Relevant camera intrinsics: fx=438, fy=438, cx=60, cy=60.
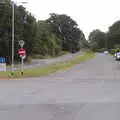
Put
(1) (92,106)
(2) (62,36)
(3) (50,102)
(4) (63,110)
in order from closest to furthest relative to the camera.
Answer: (4) (63,110)
(1) (92,106)
(3) (50,102)
(2) (62,36)

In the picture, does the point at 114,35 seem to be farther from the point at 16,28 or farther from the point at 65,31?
the point at 16,28

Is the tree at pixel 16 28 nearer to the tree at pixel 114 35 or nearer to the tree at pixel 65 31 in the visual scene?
the tree at pixel 65 31

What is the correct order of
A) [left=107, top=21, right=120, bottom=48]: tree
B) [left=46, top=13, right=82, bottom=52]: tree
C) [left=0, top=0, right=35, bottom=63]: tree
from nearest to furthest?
[left=0, top=0, right=35, bottom=63]: tree → [left=46, top=13, right=82, bottom=52]: tree → [left=107, top=21, right=120, bottom=48]: tree

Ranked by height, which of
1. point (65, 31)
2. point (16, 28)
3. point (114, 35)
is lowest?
point (114, 35)

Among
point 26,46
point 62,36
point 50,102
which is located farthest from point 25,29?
point 62,36

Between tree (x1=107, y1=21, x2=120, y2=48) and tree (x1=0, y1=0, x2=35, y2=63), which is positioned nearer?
tree (x1=0, y1=0, x2=35, y2=63)

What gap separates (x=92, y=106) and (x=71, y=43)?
14893 cm

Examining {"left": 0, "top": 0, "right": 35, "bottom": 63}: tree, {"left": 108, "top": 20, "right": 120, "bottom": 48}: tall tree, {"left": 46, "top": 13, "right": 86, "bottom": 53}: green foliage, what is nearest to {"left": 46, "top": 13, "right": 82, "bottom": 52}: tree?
{"left": 46, "top": 13, "right": 86, "bottom": 53}: green foliage

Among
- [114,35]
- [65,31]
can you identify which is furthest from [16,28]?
[114,35]

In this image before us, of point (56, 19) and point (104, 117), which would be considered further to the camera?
point (56, 19)

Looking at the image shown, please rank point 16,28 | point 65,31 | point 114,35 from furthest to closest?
point 114,35
point 65,31
point 16,28

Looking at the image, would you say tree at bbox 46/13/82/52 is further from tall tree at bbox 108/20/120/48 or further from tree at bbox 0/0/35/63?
tree at bbox 0/0/35/63

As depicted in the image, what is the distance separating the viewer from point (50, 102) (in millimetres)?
16156

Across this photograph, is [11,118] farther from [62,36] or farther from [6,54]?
[62,36]
